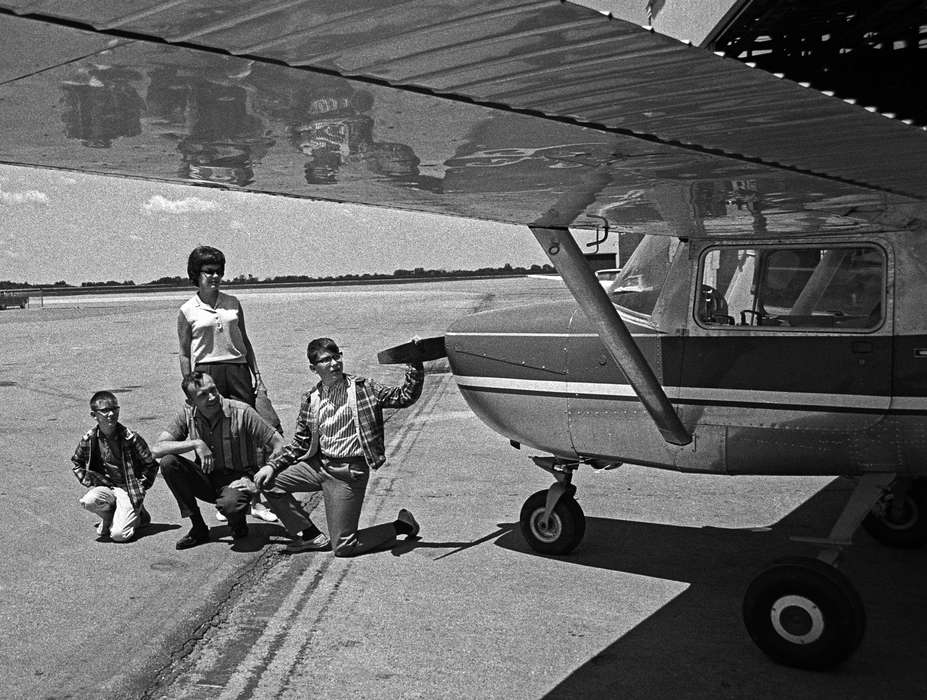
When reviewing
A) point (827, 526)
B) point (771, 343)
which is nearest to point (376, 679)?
point (771, 343)

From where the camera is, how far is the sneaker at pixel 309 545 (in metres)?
5.48

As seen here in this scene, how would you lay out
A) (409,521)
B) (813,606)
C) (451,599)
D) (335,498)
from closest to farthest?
(813,606), (451,599), (335,498), (409,521)

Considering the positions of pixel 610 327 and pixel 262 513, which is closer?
pixel 610 327

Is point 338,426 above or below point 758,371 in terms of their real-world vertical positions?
below

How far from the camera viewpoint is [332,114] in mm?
1987

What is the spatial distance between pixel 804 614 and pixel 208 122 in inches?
131

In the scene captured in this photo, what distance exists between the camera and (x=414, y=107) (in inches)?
73.8

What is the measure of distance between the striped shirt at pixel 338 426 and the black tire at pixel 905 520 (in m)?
3.28

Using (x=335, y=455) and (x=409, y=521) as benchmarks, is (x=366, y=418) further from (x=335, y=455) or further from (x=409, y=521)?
(x=409, y=521)

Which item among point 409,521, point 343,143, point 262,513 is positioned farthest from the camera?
point 262,513

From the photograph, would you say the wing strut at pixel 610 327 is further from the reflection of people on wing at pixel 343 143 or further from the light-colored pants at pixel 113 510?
the light-colored pants at pixel 113 510

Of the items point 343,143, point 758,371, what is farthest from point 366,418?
point 343,143

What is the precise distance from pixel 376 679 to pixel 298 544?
6.09 feet

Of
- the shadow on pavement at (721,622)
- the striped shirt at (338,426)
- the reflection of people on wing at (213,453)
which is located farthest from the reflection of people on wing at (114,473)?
the shadow on pavement at (721,622)
